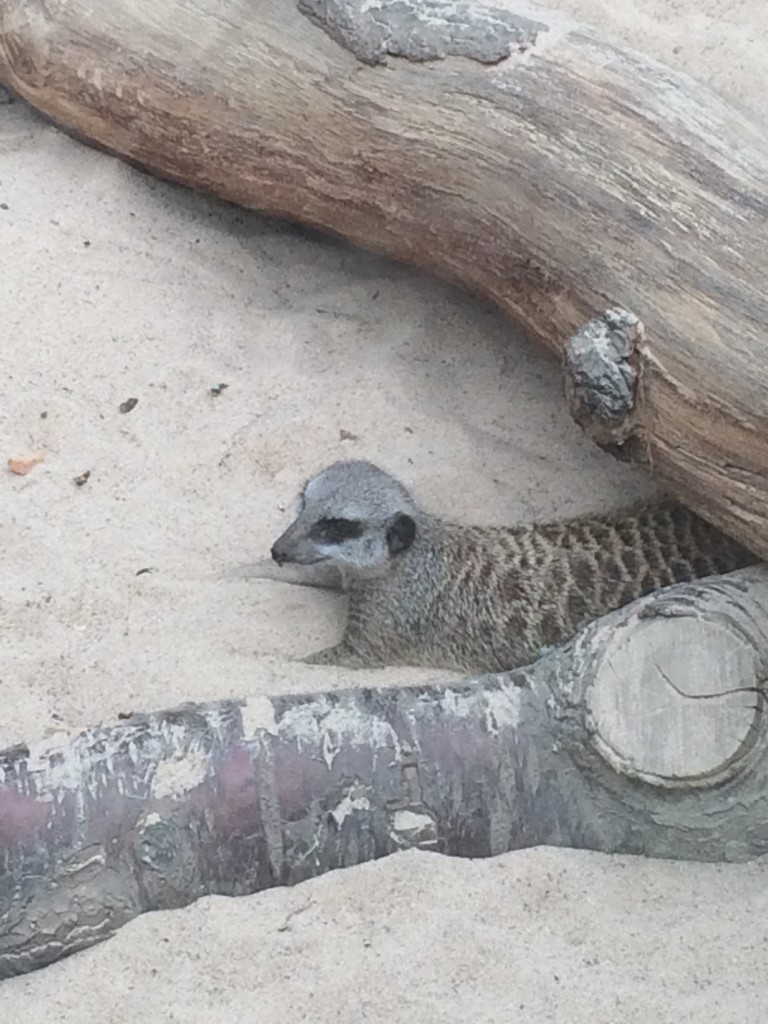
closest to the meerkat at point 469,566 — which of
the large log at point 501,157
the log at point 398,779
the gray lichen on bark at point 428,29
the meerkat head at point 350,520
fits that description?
the meerkat head at point 350,520

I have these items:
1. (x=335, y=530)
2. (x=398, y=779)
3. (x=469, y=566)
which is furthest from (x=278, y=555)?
(x=398, y=779)

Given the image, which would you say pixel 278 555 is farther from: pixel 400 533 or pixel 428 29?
pixel 428 29

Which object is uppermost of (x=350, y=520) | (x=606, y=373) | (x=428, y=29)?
(x=428, y=29)

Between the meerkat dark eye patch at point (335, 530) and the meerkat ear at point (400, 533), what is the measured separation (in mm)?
56

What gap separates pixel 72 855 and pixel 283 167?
4.66 feet

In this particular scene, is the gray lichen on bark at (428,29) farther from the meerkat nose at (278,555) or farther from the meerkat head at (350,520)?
the meerkat nose at (278,555)

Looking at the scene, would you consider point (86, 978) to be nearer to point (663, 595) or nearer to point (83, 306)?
point (663, 595)

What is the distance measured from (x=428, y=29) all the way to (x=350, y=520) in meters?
0.83

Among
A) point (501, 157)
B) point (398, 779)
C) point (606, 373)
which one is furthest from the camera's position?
point (501, 157)

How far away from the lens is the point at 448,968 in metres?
1.58

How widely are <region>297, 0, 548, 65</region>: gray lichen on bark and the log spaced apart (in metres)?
1.00

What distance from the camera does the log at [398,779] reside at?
162cm

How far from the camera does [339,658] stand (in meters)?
2.20

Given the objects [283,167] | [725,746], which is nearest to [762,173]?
[725,746]
